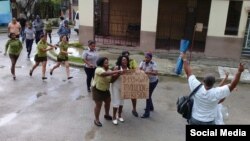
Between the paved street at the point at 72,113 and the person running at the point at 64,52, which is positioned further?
the person running at the point at 64,52

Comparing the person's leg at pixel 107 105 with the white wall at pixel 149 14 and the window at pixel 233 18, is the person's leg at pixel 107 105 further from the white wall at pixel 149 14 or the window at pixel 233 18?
the window at pixel 233 18

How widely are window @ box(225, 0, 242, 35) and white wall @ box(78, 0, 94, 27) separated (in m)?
6.54

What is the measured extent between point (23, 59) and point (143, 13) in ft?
19.1

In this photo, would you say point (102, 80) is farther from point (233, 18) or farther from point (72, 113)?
point (233, 18)

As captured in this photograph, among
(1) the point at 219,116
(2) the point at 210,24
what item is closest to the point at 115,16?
(2) the point at 210,24

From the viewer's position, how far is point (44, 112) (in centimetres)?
749

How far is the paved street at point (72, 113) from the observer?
6430 mm

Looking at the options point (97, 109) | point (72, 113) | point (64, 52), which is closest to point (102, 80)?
point (97, 109)

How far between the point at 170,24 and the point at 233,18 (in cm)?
462

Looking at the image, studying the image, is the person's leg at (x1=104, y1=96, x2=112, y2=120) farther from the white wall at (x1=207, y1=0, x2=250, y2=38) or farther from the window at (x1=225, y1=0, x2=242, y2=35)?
the window at (x1=225, y1=0, x2=242, y2=35)

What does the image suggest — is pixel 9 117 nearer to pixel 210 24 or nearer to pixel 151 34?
pixel 151 34

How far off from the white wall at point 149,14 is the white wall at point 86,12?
272cm

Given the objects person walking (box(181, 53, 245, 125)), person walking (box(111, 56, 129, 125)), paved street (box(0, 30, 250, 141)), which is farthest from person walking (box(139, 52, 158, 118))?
person walking (box(181, 53, 245, 125))

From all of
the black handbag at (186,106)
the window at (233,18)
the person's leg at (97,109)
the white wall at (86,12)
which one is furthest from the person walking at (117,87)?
the white wall at (86,12)
